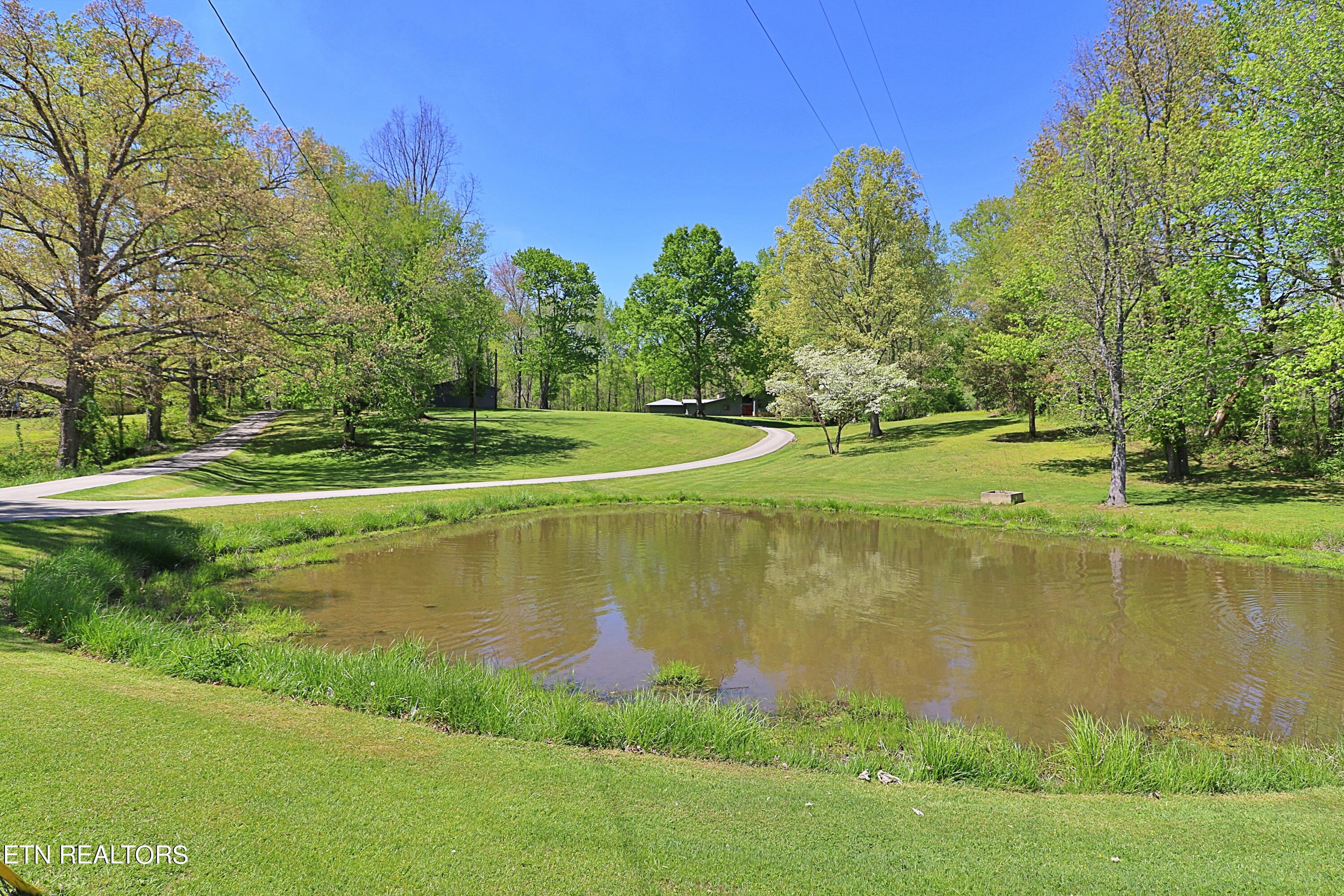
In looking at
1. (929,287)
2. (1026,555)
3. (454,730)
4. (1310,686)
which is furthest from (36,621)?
(929,287)

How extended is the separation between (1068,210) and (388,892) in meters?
24.4

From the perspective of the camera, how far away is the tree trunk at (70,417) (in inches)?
828

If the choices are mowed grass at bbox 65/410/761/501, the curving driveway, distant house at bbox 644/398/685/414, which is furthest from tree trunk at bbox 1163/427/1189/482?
distant house at bbox 644/398/685/414

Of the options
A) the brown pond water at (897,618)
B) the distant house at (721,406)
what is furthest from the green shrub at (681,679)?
the distant house at (721,406)

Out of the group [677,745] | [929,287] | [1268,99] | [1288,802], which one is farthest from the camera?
[929,287]

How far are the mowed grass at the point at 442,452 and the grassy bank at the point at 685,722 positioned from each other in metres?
14.0

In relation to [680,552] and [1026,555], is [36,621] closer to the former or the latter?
[680,552]

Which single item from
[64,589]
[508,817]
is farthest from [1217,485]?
[64,589]

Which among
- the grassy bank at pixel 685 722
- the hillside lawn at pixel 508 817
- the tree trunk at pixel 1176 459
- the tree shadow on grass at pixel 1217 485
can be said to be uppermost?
the tree trunk at pixel 1176 459

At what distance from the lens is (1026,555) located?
46.6 feet

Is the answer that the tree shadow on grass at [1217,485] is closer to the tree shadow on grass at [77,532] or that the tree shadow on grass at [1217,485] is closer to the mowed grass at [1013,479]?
the mowed grass at [1013,479]

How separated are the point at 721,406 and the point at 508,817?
2698 inches

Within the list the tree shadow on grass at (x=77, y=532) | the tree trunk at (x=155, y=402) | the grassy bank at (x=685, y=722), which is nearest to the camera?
the grassy bank at (x=685, y=722)

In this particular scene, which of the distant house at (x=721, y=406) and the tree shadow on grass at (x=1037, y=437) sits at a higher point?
the distant house at (x=721, y=406)
